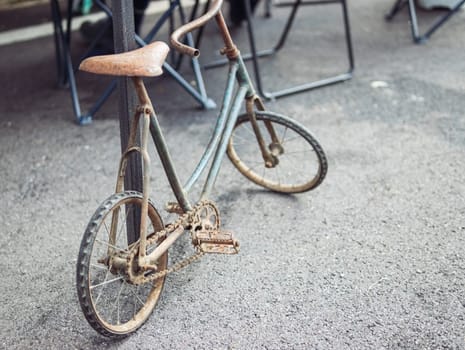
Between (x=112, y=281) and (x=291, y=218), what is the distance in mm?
959

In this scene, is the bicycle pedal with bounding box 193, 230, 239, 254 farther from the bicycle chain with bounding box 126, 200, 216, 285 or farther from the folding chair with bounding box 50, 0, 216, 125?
the folding chair with bounding box 50, 0, 216, 125

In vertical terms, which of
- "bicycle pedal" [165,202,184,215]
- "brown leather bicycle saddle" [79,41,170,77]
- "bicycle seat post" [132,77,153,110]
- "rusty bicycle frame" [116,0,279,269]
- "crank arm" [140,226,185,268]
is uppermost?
"brown leather bicycle saddle" [79,41,170,77]

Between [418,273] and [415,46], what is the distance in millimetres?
2870

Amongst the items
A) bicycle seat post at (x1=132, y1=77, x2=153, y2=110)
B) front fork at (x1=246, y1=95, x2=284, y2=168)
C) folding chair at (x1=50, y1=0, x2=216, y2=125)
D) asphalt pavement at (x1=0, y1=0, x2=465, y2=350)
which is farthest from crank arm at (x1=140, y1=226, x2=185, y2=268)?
folding chair at (x1=50, y1=0, x2=216, y2=125)

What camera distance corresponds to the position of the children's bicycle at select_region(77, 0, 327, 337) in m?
1.86

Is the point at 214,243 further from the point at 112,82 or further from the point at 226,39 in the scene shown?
the point at 112,82

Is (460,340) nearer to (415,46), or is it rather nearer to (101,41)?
(415,46)

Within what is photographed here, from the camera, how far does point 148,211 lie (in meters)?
2.09

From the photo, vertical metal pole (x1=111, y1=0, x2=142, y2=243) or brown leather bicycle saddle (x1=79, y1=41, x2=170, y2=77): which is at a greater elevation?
brown leather bicycle saddle (x1=79, y1=41, x2=170, y2=77)

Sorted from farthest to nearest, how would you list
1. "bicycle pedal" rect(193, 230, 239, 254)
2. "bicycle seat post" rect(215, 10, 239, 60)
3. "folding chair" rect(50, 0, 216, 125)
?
"folding chair" rect(50, 0, 216, 125) < "bicycle seat post" rect(215, 10, 239, 60) < "bicycle pedal" rect(193, 230, 239, 254)

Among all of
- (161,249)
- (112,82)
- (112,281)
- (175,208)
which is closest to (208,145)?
(175,208)

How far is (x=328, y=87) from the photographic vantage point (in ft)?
13.4

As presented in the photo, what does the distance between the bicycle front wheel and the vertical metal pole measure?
74cm

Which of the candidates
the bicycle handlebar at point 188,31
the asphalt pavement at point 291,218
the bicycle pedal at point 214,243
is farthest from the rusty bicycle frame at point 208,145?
the asphalt pavement at point 291,218
